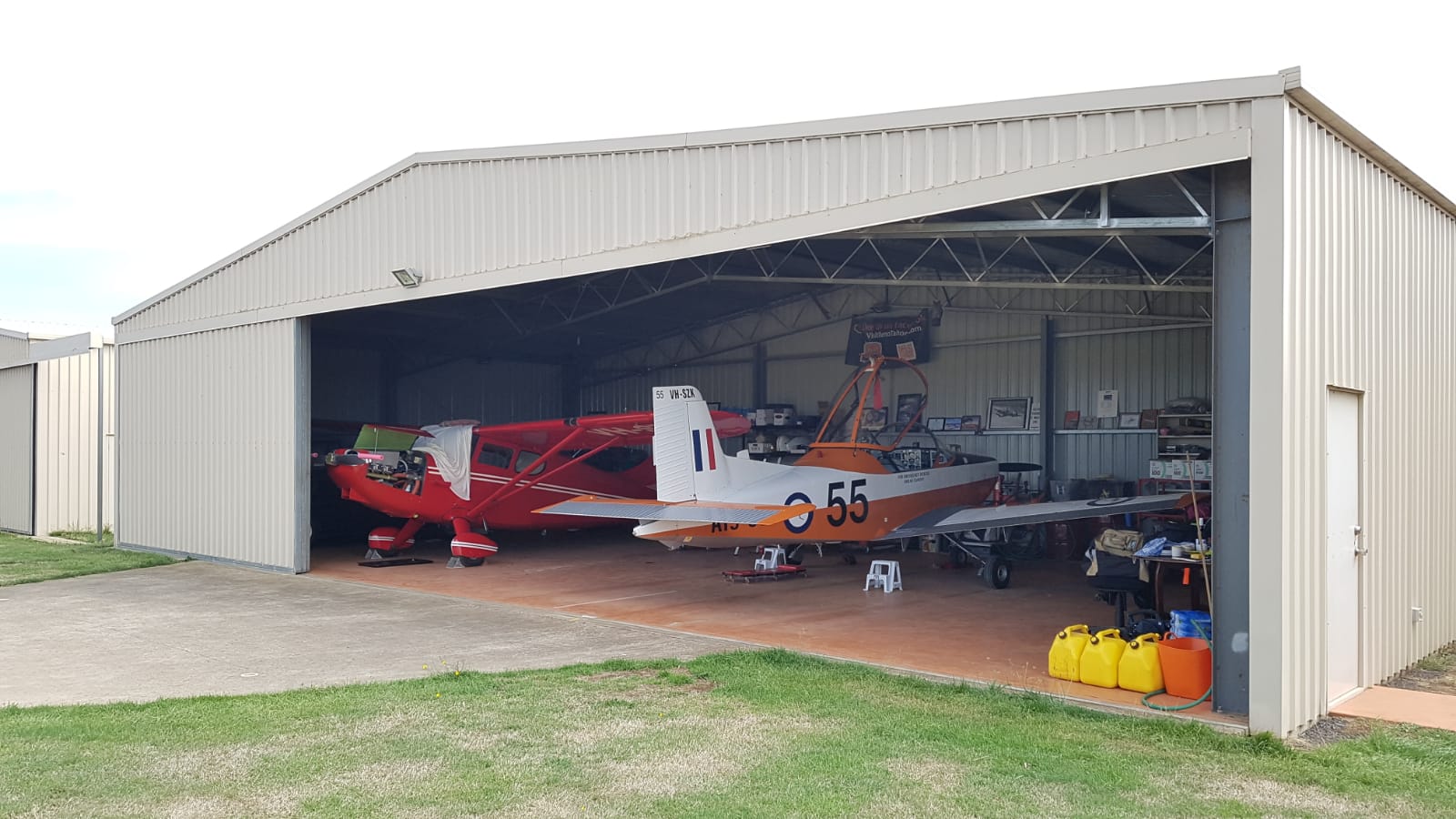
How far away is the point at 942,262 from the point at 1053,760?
1024 cm

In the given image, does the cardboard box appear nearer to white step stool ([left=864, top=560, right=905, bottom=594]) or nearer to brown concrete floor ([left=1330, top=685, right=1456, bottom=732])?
white step stool ([left=864, top=560, right=905, bottom=594])

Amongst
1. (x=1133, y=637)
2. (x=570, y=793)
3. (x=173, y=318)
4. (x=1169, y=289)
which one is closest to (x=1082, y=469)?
(x=1169, y=289)

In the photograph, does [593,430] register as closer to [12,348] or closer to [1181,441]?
[1181,441]

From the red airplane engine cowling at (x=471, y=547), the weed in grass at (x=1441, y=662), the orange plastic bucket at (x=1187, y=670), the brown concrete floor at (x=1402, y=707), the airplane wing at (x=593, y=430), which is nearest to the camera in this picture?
the brown concrete floor at (x=1402, y=707)

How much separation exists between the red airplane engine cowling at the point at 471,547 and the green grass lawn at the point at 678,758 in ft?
28.5

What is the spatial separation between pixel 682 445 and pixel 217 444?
8.64 m

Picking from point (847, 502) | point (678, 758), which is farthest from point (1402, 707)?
point (847, 502)

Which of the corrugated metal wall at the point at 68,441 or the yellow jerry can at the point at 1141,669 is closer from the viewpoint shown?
the yellow jerry can at the point at 1141,669

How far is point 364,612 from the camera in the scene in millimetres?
11141

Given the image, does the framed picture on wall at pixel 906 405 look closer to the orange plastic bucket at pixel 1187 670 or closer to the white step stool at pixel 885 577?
the white step stool at pixel 885 577

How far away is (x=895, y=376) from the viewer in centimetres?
1997

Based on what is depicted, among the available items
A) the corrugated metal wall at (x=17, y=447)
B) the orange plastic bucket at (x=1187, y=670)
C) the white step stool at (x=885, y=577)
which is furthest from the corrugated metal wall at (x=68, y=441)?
the orange plastic bucket at (x=1187, y=670)

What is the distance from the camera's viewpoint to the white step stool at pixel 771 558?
14.4 metres

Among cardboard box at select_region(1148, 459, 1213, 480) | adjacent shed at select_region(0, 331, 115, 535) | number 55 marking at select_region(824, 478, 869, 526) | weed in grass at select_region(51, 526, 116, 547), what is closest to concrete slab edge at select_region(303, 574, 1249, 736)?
number 55 marking at select_region(824, 478, 869, 526)
